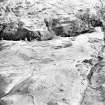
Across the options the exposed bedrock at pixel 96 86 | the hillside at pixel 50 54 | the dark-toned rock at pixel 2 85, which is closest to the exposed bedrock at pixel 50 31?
the hillside at pixel 50 54

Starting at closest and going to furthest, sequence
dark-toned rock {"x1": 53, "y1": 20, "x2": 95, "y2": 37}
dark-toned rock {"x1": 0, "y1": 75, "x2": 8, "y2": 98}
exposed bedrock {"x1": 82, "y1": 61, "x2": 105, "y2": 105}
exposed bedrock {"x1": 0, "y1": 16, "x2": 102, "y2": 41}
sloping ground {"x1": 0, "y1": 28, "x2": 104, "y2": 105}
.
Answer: exposed bedrock {"x1": 82, "y1": 61, "x2": 105, "y2": 105}
sloping ground {"x1": 0, "y1": 28, "x2": 104, "y2": 105}
dark-toned rock {"x1": 0, "y1": 75, "x2": 8, "y2": 98}
exposed bedrock {"x1": 0, "y1": 16, "x2": 102, "y2": 41}
dark-toned rock {"x1": 53, "y1": 20, "x2": 95, "y2": 37}

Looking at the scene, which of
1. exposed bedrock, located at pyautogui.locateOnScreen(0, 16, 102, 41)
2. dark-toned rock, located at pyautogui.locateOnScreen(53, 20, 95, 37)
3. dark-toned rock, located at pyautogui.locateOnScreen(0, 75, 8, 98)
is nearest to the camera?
dark-toned rock, located at pyautogui.locateOnScreen(0, 75, 8, 98)

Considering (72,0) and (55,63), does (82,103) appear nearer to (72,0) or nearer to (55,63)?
(55,63)

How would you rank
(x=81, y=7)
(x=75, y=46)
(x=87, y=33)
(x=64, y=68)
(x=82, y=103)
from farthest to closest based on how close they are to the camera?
(x=81, y=7), (x=87, y=33), (x=75, y=46), (x=64, y=68), (x=82, y=103)

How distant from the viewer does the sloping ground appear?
12.8 ft

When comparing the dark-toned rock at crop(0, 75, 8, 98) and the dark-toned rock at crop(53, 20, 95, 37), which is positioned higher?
the dark-toned rock at crop(53, 20, 95, 37)

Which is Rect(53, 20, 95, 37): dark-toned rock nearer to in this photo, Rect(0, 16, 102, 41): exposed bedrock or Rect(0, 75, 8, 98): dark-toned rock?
Rect(0, 16, 102, 41): exposed bedrock

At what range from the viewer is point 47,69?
4605 millimetres

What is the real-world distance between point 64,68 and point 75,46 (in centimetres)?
97

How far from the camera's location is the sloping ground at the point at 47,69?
12.8 feet

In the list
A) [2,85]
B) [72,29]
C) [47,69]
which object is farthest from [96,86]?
[72,29]

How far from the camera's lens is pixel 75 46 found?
5363mm

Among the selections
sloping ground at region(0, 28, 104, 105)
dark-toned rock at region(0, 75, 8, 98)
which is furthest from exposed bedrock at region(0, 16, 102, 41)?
dark-toned rock at region(0, 75, 8, 98)

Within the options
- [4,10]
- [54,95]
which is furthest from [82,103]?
[4,10]
